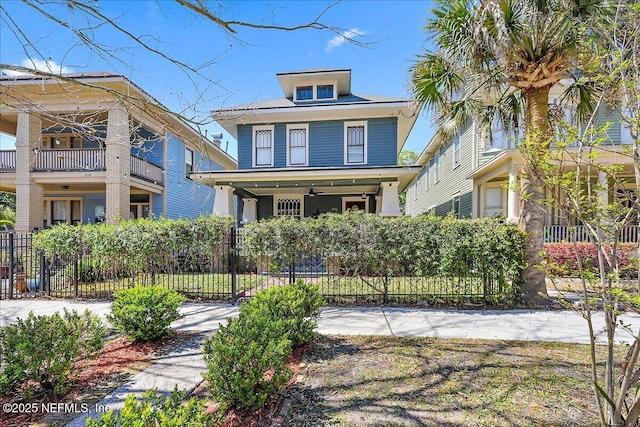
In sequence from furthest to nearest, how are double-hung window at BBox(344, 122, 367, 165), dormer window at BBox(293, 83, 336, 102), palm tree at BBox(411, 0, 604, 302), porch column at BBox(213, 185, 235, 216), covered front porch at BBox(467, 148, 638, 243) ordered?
dormer window at BBox(293, 83, 336, 102) < double-hung window at BBox(344, 122, 367, 165) < porch column at BBox(213, 185, 235, 216) < covered front porch at BBox(467, 148, 638, 243) < palm tree at BBox(411, 0, 604, 302)

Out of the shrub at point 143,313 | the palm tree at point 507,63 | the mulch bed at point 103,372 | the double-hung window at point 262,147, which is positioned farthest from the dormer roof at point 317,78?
the mulch bed at point 103,372

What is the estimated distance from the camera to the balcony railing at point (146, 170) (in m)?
14.1

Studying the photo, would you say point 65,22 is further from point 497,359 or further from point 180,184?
point 180,184

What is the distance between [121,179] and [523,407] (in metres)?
14.6

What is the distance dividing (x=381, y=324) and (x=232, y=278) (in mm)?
3615

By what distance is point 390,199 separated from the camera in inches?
492

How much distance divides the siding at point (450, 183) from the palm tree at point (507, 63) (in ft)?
24.2

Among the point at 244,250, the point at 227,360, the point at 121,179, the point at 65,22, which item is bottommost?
the point at 227,360

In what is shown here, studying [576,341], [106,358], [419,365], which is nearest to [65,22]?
[106,358]

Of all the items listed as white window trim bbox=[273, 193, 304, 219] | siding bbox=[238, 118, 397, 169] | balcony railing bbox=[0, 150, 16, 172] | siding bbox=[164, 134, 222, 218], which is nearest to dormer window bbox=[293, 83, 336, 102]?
siding bbox=[238, 118, 397, 169]

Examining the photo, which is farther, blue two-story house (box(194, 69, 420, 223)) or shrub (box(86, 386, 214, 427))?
blue two-story house (box(194, 69, 420, 223))

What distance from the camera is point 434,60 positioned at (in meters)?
7.04

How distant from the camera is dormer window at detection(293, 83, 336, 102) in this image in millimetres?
14189

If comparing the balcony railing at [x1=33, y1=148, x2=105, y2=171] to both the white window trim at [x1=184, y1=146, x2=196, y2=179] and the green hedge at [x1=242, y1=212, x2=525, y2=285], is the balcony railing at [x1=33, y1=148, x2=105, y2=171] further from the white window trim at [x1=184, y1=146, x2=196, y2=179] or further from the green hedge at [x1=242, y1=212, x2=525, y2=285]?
the green hedge at [x1=242, y1=212, x2=525, y2=285]
